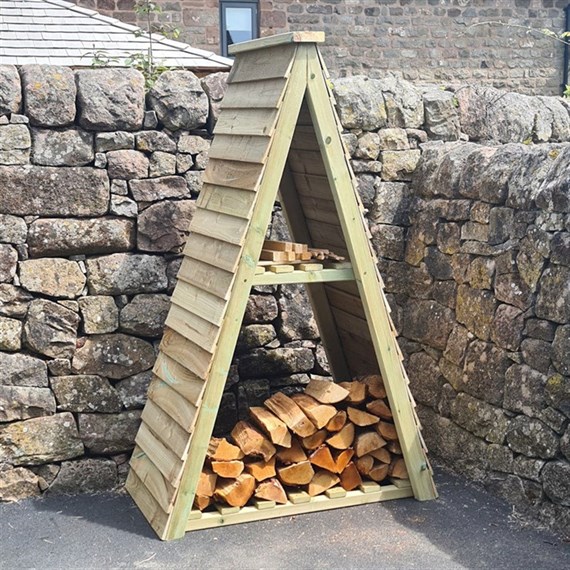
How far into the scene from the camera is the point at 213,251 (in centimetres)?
473

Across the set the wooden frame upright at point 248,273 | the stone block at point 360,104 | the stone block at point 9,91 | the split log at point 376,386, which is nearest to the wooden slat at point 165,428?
the wooden frame upright at point 248,273

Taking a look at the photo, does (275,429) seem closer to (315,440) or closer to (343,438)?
(315,440)

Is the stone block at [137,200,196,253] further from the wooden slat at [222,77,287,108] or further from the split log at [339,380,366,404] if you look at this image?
the split log at [339,380,366,404]

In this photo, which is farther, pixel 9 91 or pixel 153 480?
pixel 9 91

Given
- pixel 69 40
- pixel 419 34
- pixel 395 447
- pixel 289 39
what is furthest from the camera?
pixel 419 34

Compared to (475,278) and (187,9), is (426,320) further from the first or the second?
(187,9)

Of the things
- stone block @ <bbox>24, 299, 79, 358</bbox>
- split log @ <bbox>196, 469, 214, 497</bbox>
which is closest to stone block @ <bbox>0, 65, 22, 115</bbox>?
stone block @ <bbox>24, 299, 79, 358</bbox>

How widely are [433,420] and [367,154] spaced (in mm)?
1682

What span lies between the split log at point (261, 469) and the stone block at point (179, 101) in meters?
1.97

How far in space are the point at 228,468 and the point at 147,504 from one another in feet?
1.54

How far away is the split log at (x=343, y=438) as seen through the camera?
497 centimetres

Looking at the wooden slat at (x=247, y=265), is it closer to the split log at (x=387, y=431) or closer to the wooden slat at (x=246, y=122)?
the wooden slat at (x=246, y=122)

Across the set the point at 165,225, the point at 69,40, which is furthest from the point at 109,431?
the point at 69,40

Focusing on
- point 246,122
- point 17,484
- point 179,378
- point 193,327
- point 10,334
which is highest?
point 246,122
